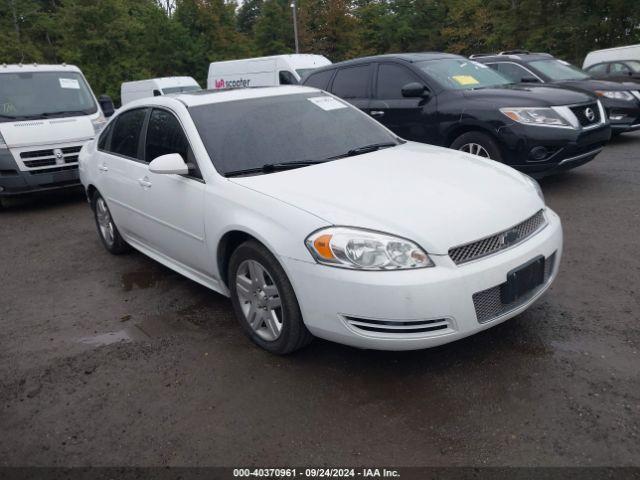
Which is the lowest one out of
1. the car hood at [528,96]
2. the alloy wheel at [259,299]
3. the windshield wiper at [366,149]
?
the alloy wheel at [259,299]

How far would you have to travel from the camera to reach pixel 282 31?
35.1 meters

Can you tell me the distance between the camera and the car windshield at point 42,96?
8.30m

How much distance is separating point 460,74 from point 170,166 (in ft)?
15.7

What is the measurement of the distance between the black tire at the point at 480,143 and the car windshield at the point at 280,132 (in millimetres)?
2410

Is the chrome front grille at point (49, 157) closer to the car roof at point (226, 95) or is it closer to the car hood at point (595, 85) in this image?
the car roof at point (226, 95)

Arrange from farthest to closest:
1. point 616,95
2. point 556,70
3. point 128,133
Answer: point 556,70, point 616,95, point 128,133

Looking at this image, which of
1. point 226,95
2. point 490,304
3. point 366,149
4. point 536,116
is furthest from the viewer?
point 536,116

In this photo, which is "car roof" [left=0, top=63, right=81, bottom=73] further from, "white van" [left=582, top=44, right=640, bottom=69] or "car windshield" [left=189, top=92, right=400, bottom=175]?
"white van" [left=582, top=44, right=640, bottom=69]

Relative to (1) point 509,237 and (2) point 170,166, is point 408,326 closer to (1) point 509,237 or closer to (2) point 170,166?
(1) point 509,237

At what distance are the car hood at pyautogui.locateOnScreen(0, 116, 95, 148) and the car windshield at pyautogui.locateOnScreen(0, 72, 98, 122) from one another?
19 cm

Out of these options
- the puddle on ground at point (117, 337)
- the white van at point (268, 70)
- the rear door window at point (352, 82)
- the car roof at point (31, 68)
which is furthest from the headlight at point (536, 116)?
the white van at point (268, 70)

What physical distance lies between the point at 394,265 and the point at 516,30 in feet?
89.7

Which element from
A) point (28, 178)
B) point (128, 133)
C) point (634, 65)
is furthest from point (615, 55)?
Answer: point (28, 178)

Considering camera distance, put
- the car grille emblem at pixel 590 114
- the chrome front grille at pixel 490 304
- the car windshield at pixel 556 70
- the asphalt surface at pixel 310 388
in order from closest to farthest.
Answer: the asphalt surface at pixel 310 388 → the chrome front grille at pixel 490 304 → the car grille emblem at pixel 590 114 → the car windshield at pixel 556 70
